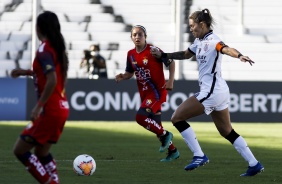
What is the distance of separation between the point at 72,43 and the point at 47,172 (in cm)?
2309

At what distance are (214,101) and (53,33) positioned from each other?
3606 mm

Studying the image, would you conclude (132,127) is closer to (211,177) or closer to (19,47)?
(19,47)

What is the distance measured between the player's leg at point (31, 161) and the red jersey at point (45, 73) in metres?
0.39

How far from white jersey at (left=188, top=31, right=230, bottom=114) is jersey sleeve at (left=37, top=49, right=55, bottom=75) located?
3.61m

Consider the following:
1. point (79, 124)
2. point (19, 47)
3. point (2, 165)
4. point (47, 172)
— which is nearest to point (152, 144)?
point (2, 165)

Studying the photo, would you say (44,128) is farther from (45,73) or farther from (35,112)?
(45,73)

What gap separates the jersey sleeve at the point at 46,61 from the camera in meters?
8.37

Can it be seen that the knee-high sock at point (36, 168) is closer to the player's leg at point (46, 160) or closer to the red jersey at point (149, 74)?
the player's leg at point (46, 160)

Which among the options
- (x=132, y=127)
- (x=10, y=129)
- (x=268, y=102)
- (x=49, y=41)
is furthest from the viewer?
(x=268, y=102)

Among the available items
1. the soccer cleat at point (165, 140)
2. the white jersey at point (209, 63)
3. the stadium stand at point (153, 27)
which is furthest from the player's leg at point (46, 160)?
the stadium stand at point (153, 27)

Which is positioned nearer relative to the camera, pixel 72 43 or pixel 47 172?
pixel 47 172

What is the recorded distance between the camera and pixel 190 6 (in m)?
32.1

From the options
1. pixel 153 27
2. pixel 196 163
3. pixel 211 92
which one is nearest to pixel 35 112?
pixel 211 92

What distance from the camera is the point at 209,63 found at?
11742mm
